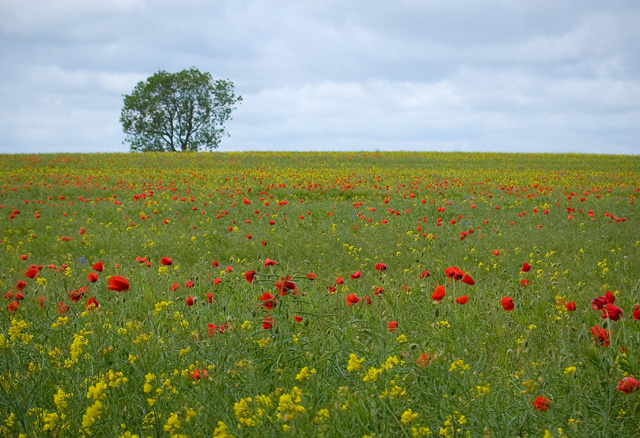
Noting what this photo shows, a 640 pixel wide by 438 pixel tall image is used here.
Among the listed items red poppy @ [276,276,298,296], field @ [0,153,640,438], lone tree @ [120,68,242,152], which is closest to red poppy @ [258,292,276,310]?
field @ [0,153,640,438]

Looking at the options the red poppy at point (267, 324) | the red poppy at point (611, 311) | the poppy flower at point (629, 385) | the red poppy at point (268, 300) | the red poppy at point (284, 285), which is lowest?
the red poppy at point (267, 324)

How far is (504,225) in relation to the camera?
1014 centimetres

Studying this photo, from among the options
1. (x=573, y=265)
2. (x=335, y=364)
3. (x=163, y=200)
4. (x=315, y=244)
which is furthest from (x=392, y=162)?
(x=335, y=364)

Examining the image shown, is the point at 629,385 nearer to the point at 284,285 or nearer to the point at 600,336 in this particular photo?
the point at 600,336

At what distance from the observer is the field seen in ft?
8.24

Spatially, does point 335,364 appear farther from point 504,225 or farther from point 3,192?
point 3,192

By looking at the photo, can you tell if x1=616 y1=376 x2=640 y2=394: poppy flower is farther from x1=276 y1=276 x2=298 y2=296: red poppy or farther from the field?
x1=276 y1=276 x2=298 y2=296: red poppy

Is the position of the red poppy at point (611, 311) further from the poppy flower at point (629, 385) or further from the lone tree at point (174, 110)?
the lone tree at point (174, 110)

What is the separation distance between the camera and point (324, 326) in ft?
13.7

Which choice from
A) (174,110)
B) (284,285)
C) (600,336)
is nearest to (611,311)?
(600,336)

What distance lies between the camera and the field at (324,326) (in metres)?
2.51

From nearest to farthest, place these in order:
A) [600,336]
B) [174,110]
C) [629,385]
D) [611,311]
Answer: [629,385], [600,336], [611,311], [174,110]

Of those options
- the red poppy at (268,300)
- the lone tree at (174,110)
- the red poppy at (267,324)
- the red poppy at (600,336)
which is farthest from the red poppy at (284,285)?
the lone tree at (174,110)

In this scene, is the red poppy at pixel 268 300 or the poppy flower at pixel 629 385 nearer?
the poppy flower at pixel 629 385
